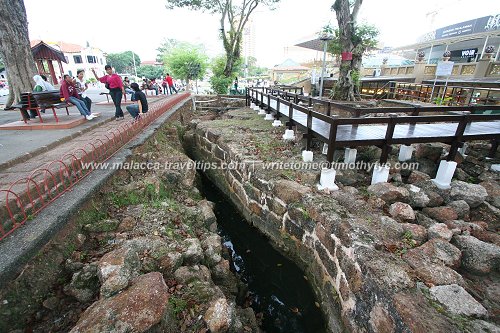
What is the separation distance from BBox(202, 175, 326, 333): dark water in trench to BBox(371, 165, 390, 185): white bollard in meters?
2.57

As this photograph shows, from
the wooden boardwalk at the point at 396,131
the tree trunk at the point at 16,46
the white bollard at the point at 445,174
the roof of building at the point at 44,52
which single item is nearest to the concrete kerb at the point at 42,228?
the wooden boardwalk at the point at 396,131

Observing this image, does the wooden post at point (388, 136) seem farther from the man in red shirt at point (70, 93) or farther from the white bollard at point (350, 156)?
the man in red shirt at point (70, 93)

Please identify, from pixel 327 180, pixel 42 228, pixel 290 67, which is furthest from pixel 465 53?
pixel 42 228

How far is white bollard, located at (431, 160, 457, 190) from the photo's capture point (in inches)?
204

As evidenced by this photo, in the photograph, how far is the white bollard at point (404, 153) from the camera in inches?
235

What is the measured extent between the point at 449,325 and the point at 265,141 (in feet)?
19.5

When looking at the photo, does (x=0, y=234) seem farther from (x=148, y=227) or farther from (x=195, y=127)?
(x=195, y=127)

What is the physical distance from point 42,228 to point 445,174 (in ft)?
23.3

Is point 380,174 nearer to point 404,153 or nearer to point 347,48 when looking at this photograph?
point 404,153

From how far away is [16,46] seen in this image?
841cm

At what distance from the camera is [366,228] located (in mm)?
3783

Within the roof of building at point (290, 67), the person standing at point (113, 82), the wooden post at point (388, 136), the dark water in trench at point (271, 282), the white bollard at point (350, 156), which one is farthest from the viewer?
the roof of building at point (290, 67)

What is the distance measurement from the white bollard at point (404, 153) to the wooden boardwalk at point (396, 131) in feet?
1.38

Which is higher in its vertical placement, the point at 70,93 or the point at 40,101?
the point at 70,93
